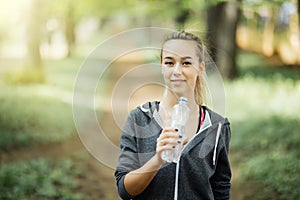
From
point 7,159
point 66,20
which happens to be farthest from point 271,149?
point 66,20

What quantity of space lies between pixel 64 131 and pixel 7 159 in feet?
7.88

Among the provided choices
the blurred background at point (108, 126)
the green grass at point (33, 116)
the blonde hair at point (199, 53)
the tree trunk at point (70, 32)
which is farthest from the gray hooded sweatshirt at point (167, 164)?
the tree trunk at point (70, 32)

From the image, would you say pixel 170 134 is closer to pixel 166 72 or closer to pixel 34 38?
pixel 166 72

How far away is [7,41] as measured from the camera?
34.0 meters

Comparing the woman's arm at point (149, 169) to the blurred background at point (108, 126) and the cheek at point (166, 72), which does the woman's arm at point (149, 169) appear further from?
the blurred background at point (108, 126)

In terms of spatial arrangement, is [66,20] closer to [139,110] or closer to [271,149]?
[271,149]

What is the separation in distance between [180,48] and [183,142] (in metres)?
0.44

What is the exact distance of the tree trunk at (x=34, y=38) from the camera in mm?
15766

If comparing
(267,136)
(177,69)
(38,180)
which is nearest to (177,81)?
(177,69)

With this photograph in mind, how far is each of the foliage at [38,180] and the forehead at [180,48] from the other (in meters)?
4.55

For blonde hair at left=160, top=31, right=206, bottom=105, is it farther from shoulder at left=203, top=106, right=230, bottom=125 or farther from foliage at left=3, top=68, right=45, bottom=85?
foliage at left=3, top=68, right=45, bottom=85

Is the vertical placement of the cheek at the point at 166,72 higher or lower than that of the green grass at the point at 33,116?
higher

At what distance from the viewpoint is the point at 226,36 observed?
53.1 ft

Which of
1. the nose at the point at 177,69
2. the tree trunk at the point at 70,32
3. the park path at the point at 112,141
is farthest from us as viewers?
the tree trunk at the point at 70,32
